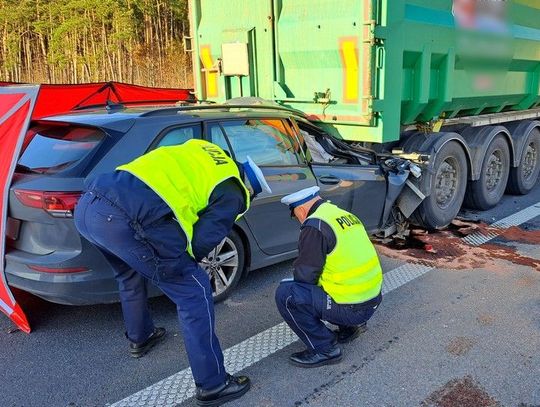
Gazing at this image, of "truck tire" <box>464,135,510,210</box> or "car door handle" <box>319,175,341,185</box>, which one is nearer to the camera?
"car door handle" <box>319,175,341,185</box>

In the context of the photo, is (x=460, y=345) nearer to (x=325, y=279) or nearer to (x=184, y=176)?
(x=325, y=279)

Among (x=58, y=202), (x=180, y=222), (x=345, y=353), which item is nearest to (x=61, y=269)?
(x=58, y=202)

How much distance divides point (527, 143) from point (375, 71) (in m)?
3.65

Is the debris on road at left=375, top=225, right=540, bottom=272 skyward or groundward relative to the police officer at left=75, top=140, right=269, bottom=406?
groundward

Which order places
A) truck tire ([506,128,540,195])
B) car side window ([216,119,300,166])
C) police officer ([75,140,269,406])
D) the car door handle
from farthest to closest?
truck tire ([506,128,540,195]) < the car door handle < car side window ([216,119,300,166]) < police officer ([75,140,269,406])

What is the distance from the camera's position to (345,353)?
3146 millimetres

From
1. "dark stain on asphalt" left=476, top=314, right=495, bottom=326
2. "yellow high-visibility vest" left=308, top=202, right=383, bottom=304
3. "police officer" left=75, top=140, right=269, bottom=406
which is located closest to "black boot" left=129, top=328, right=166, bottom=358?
"police officer" left=75, top=140, right=269, bottom=406

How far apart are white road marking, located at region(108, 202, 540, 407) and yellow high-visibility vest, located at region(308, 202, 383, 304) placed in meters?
0.65

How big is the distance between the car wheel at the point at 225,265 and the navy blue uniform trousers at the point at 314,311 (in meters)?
0.83

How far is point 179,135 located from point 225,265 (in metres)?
1.02

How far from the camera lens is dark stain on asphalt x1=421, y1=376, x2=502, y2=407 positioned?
2.63m

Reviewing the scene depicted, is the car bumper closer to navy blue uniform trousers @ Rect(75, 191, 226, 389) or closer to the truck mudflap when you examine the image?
the truck mudflap

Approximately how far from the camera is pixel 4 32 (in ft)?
73.8

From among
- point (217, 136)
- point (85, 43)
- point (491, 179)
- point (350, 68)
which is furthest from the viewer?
point (85, 43)
